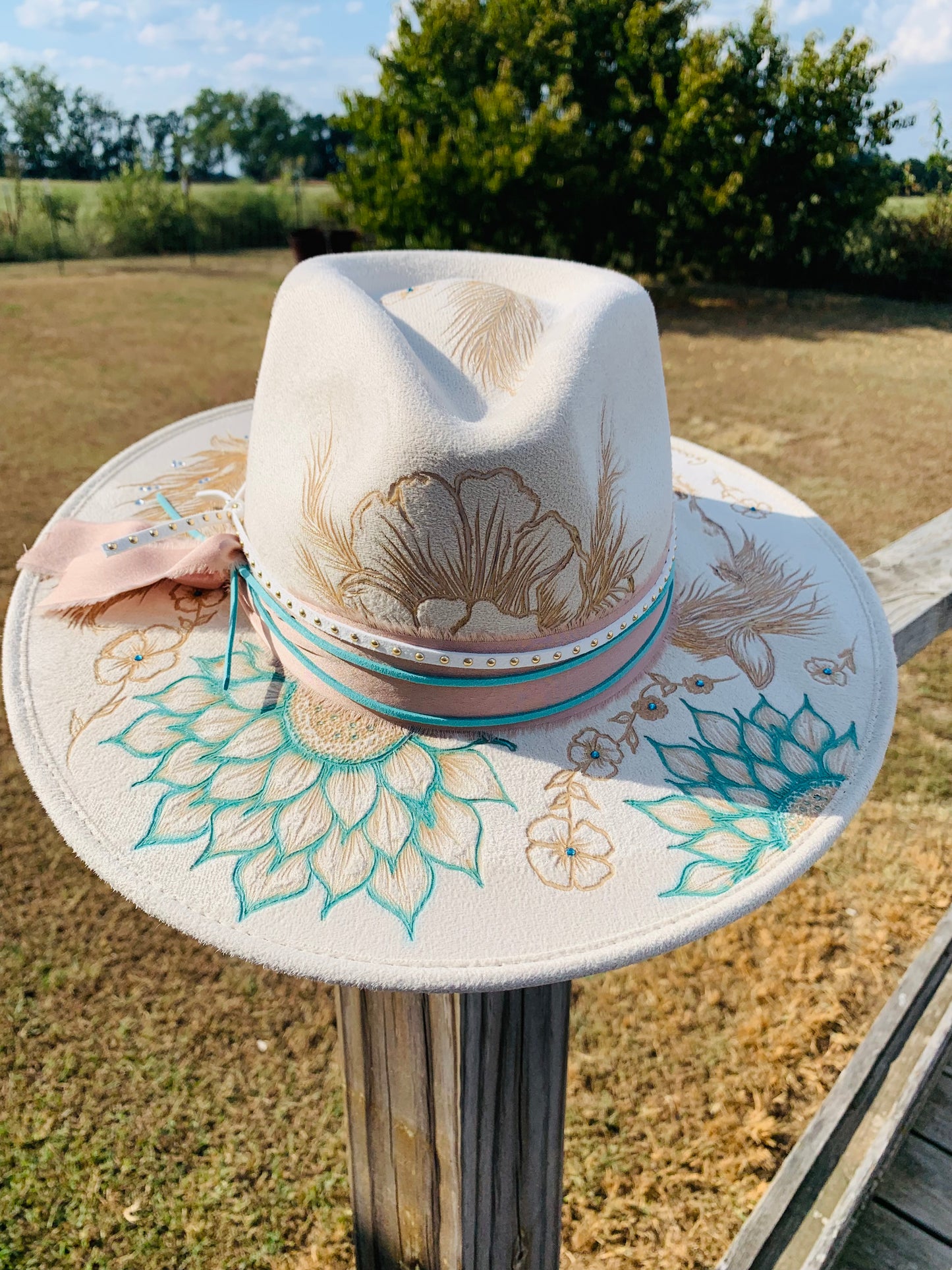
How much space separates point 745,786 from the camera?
44.1 inches

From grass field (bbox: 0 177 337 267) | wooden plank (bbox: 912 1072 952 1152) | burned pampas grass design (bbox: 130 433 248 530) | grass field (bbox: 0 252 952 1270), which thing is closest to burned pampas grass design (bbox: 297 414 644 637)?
burned pampas grass design (bbox: 130 433 248 530)

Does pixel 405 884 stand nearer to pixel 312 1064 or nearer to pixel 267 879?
pixel 267 879


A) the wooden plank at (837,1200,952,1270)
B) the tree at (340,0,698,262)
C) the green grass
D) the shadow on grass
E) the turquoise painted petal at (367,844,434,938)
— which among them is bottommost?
the wooden plank at (837,1200,952,1270)

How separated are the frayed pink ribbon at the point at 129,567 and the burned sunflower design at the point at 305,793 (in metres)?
0.19

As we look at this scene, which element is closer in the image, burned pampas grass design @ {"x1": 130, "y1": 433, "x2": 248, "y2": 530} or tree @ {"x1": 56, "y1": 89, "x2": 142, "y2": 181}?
burned pampas grass design @ {"x1": 130, "y1": 433, "x2": 248, "y2": 530}

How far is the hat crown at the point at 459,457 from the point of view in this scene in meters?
0.95

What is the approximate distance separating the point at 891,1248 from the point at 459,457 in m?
2.15

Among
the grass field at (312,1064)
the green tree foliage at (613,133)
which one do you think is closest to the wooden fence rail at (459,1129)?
the grass field at (312,1064)

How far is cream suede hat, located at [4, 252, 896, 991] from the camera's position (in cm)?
94

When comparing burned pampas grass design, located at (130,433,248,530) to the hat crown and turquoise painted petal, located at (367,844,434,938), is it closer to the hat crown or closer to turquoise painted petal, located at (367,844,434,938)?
the hat crown

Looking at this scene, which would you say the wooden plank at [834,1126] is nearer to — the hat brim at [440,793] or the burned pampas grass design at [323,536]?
the hat brim at [440,793]

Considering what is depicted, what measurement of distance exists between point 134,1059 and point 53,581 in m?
1.63

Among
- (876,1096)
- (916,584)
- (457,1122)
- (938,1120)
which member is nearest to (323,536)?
(457,1122)

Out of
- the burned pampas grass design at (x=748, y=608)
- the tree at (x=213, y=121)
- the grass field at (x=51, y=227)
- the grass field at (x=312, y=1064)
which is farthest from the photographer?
the tree at (x=213, y=121)
